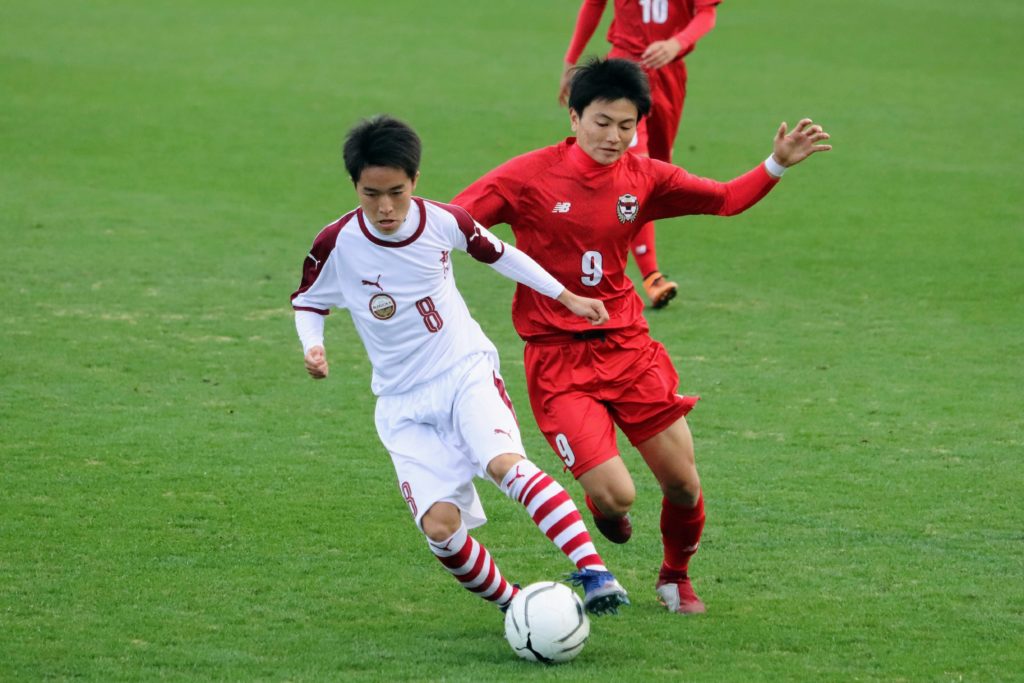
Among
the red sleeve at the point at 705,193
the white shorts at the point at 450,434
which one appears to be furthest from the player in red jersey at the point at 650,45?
the white shorts at the point at 450,434

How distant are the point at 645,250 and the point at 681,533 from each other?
4644mm

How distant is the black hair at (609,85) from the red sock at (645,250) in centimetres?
425

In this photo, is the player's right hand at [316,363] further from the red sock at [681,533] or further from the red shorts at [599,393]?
the red sock at [681,533]

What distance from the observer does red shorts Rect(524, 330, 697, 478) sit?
5395 millimetres

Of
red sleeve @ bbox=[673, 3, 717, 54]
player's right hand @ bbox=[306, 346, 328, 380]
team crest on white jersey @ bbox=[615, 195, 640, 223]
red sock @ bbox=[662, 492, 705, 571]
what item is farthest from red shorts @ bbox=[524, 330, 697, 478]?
red sleeve @ bbox=[673, 3, 717, 54]

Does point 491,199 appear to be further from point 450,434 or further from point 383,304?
point 450,434

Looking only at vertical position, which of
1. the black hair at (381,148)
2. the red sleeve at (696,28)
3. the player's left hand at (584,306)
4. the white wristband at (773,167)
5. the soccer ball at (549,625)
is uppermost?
the red sleeve at (696,28)

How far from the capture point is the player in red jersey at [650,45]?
9938 mm

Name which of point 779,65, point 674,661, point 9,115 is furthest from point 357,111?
point 674,661

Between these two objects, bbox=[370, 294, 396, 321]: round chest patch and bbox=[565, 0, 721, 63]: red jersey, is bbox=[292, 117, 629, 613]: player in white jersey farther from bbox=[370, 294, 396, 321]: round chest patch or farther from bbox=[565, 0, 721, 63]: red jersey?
bbox=[565, 0, 721, 63]: red jersey

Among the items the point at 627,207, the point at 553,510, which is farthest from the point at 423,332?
the point at 627,207

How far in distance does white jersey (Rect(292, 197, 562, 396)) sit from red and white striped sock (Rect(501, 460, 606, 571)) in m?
0.52

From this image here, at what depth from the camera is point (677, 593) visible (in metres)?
5.49

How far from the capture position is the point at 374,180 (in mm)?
4988
